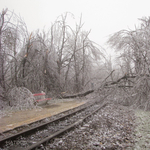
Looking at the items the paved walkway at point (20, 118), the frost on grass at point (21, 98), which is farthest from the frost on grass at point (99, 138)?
the frost on grass at point (21, 98)

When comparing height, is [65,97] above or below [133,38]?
below

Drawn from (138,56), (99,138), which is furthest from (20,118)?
(138,56)

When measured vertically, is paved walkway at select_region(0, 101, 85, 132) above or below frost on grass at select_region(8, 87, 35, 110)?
below

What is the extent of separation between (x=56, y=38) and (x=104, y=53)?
18.6 feet

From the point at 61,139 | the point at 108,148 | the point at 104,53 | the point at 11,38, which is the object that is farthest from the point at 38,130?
the point at 104,53

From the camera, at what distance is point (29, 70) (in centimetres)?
1242

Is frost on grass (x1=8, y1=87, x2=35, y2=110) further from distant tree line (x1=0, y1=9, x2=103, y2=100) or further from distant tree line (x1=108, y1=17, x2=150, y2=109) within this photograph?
distant tree line (x1=108, y1=17, x2=150, y2=109)

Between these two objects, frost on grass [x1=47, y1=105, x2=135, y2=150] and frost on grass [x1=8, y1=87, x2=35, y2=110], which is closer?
frost on grass [x1=47, y1=105, x2=135, y2=150]

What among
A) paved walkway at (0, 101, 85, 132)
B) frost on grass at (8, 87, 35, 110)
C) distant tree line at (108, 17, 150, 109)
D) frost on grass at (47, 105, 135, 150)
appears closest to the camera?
frost on grass at (47, 105, 135, 150)

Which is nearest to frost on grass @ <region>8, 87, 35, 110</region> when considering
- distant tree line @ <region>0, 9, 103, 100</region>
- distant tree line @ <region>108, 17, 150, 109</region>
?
distant tree line @ <region>0, 9, 103, 100</region>

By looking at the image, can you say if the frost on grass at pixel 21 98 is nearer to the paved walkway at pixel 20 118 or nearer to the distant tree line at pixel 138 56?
the paved walkway at pixel 20 118

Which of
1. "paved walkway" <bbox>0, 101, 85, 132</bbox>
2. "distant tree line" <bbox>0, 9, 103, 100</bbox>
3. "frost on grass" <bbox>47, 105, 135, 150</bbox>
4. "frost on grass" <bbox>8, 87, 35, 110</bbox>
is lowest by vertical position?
"frost on grass" <bbox>47, 105, 135, 150</bbox>

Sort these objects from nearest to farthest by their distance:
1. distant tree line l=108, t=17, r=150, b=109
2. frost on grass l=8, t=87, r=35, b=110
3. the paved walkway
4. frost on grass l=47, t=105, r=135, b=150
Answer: frost on grass l=47, t=105, r=135, b=150
the paved walkway
distant tree line l=108, t=17, r=150, b=109
frost on grass l=8, t=87, r=35, b=110

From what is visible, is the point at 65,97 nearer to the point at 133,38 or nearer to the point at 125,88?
the point at 125,88
